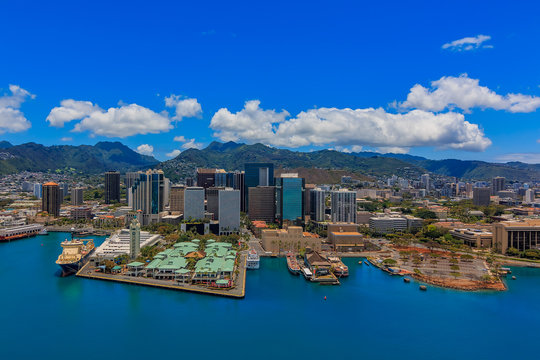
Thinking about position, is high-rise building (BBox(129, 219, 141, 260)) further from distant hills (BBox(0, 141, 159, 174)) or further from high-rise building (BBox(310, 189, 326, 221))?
distant hills (BBox(0, 141, 159, 174))

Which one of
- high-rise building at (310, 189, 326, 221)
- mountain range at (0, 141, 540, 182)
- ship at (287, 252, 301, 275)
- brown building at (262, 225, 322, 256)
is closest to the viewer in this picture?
ship at (287, 252, 301, 275)

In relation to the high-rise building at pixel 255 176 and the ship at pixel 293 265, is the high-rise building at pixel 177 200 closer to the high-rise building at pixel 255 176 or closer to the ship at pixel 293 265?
the high-rise building at pixel 255 176

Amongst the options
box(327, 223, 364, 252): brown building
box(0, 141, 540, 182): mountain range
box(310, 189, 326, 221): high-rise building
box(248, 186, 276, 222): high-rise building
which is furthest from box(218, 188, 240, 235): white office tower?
box(0, 141, 540, 182): mountain range

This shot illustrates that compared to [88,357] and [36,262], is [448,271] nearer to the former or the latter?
[88,357]

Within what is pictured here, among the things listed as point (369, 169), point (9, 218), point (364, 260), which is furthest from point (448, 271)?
point (369, 169)

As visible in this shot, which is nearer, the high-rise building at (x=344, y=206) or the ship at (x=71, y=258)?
the ship at (x=71, y=258)

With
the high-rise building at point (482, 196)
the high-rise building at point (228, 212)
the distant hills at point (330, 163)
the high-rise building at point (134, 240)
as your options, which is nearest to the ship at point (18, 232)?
the high-rise building at point (134, 240)
